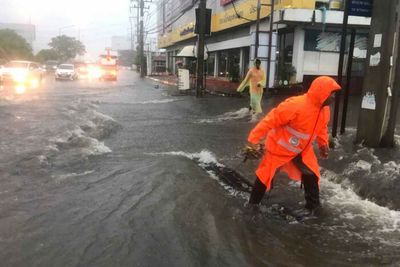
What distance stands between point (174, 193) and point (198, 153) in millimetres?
2683

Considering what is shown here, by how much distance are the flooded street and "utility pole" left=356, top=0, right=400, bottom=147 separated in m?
0.38

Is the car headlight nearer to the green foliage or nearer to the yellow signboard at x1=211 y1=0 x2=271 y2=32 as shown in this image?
the yellow signboard at x1=211 y1=0 x2=271 y2=32

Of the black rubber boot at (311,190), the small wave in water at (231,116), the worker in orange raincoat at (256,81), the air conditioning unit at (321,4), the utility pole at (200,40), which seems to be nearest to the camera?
the black rubber boot at (311,190)

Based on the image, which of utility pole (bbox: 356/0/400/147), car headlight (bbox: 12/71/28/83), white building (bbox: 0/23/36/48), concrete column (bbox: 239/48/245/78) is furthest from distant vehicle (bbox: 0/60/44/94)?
white building (bbox: 0/23/36/48)

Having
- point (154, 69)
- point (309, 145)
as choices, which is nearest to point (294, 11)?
point (309, 145)

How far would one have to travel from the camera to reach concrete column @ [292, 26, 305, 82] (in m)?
21.0

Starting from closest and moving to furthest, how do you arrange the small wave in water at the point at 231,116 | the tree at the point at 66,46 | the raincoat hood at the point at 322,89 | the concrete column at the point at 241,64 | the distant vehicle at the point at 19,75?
the raincoat hood at the point at 322,89, the small wave in water at the point at 231,116, the concrete column at the point at 241,64, the distant vehicle at the point at 19,75, the tree at the point at 66,46

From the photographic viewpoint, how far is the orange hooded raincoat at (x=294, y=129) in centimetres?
504

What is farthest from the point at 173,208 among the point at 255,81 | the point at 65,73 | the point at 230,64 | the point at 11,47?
the point at 11,47

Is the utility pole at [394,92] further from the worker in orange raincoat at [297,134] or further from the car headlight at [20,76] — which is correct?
the car headlight at [20,76]

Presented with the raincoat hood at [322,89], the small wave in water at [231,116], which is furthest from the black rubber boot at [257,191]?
the small wave in water at [231,116]

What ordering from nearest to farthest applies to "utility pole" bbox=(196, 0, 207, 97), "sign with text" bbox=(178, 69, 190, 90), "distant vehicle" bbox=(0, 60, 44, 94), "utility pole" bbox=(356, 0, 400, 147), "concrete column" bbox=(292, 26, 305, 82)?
"utility pole" bbox=(356, 0, 400, 147) → "concrete column" bbox=(292, 26, 305, 82) → "utility pole" bbox=(196, 0, 207, 97) → "sign with text" bbox=(178, 69, 190, 90) → "distant vehicle" bbox=(0, 60, 44, 94)

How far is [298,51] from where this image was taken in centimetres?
2106

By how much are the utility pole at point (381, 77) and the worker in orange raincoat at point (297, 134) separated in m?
2.89
